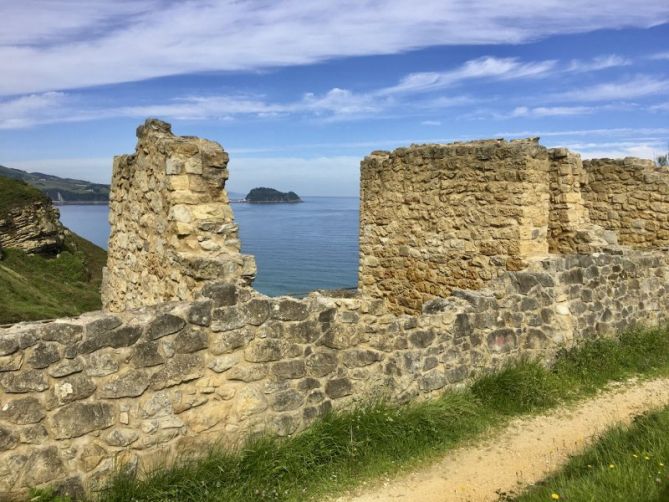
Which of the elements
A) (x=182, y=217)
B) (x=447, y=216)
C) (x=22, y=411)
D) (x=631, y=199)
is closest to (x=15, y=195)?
(x=447, y=216)

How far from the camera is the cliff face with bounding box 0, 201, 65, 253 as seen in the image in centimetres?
2677

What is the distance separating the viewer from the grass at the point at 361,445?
179 inches

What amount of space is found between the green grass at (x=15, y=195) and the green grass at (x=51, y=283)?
250 cm

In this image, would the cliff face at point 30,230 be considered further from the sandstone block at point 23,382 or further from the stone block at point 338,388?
the sandstone block at point 23,382

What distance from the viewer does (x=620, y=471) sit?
439 centimetres

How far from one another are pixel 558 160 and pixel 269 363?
623 centimetres

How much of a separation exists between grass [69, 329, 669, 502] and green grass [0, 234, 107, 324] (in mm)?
11886

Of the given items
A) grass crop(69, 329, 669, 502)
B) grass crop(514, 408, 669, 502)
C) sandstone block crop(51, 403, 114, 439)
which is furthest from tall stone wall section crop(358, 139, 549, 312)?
sandstone block crop(51, 403, 114, 439)

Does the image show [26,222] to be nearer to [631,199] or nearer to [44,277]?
[44,277]

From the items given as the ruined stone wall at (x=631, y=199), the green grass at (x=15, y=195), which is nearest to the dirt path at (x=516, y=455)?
the ruined stone wall at (x=631, y=199)

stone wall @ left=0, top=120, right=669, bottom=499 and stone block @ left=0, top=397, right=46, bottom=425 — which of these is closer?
stone block @ left=0, top=397, right=46, bottom=425

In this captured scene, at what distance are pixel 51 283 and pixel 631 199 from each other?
2165cm

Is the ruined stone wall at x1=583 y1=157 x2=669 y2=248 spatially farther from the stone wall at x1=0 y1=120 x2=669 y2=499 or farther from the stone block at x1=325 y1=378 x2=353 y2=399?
the stone block at x1=325 y1=378 x2=353 y2=399

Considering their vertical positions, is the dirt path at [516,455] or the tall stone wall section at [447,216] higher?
the tall stone wall section at [447,216]
